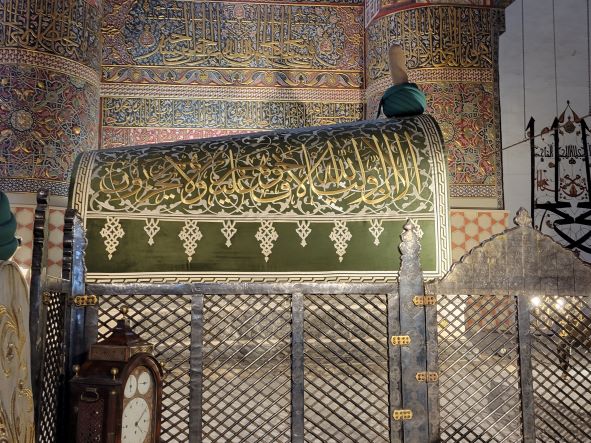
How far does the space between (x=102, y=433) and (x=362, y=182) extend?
5.36 feet

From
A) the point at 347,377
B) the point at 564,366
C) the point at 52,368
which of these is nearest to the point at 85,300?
the point at 52,368

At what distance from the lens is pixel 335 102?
6031mm

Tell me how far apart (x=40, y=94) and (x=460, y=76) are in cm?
374

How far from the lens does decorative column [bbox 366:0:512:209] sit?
5.46 m

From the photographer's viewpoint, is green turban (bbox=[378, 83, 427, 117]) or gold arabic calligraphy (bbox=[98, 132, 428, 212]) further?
green turban (bbox=[378, 83, 427, 117])

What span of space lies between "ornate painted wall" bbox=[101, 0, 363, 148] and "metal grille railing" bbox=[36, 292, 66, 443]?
394cm

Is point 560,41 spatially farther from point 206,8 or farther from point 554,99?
point 206,8

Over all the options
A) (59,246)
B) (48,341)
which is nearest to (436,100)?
(59,246)

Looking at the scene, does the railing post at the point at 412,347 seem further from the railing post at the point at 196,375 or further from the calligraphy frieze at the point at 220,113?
the calligraphy frieze at the point at 220,113

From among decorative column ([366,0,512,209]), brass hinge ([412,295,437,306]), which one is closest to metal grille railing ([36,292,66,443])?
brass hinge ([412,295,437,306])

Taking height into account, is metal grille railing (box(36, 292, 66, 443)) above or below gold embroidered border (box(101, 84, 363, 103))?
below

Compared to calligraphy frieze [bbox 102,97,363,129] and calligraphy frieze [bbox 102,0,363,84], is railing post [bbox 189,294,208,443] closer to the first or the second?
calligraphy frieze [bbox 102,97,363,129]

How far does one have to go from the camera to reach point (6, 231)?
4.44ft

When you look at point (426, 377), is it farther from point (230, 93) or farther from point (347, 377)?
point (230, 93)
